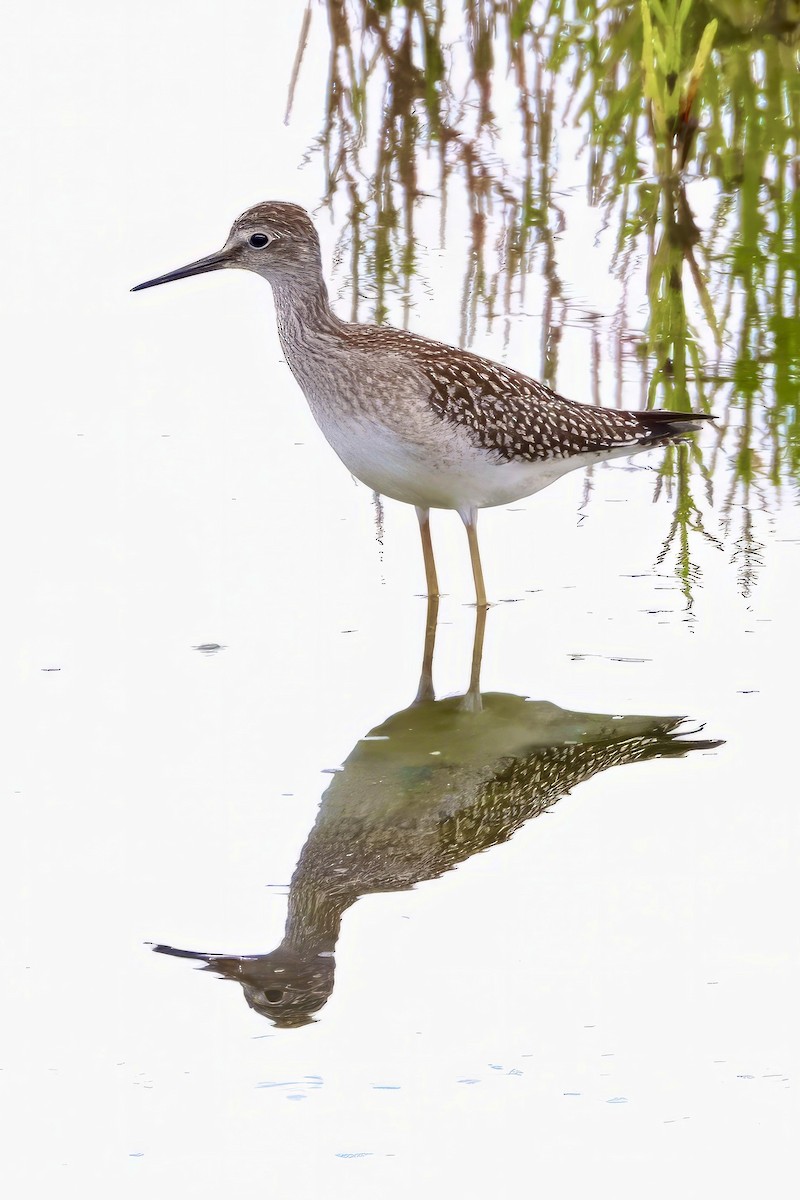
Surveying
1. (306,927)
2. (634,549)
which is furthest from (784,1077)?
(634,549)

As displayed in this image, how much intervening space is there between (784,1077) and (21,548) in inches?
170

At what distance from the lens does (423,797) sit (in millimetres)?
6105

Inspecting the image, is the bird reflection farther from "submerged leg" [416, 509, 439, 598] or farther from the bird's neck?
the bird's neck

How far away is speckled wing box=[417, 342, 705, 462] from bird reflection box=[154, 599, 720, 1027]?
36.0 inches

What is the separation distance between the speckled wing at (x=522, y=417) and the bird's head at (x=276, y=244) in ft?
2.01

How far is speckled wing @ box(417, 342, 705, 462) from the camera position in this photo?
7.46 m

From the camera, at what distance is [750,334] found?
32.5 feet

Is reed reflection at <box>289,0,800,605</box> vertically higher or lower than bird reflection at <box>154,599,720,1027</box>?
higher

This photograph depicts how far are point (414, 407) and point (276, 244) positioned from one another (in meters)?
0.97

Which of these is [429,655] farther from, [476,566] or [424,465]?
[424,465]

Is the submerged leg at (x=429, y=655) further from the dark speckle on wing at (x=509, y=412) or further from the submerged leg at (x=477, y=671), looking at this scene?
the dark speckle on wing at (x=509, y=412)

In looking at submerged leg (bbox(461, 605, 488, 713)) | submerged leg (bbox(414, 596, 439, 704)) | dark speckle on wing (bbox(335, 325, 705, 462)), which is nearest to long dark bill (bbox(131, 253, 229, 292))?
dark speckle on wing (bbox(335, 325, 705, 462))

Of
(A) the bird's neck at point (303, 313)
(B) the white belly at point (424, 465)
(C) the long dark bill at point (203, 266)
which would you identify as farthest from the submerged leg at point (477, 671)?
(C) the long dark bill at point (203, 266)

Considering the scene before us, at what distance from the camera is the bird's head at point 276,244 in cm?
764
